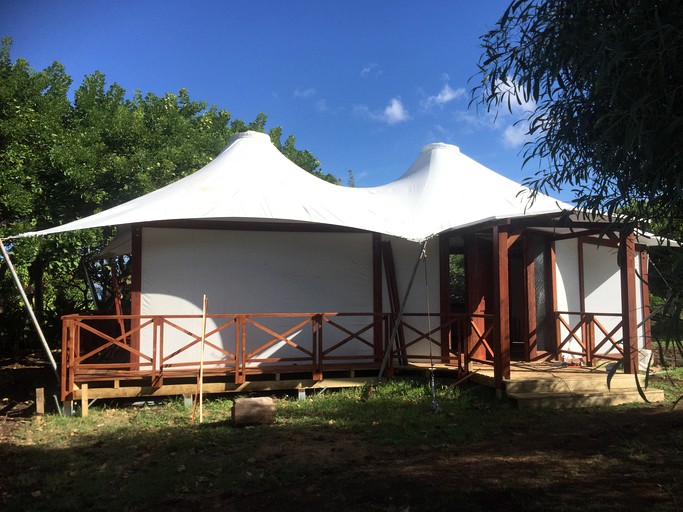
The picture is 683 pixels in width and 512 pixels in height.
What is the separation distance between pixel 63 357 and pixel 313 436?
3.52 meters

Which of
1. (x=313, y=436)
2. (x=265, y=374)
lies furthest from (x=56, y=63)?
(x=313, y=436)

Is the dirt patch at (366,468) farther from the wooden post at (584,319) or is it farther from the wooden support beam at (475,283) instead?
the wooden support beam at (475,283)

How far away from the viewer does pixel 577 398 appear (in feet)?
20.5

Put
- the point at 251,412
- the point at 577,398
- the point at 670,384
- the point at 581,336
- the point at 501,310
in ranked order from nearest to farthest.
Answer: the point at 251,412 → the point at 577,398 → the point at 501,310 → the point at 670,384 → the point at 581,336

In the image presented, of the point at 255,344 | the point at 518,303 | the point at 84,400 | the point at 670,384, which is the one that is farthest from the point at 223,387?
the point at 670,384

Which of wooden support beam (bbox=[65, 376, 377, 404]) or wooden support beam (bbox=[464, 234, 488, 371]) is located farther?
wooden support beam (bbox=[464, 234, 488, 371])

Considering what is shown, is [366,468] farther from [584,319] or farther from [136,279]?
[584,319]

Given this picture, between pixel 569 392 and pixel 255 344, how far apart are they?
4491 mm

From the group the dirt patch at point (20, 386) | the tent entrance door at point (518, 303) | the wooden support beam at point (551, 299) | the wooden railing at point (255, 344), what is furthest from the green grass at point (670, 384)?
the dirt patch at point (20, 386)

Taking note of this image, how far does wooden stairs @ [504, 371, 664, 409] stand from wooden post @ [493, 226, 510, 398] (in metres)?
0.14

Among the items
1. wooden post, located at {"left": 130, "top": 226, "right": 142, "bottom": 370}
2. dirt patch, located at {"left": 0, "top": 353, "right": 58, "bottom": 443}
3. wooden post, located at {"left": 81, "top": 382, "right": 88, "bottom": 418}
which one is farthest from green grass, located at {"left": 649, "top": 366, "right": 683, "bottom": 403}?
dirt patch, located at {"left": 0, "top": 353, "right": 58, "bottom": 443}

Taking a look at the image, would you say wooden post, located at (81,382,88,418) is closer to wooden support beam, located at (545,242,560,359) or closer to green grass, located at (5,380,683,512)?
green grass, located at (5,380,683,512)

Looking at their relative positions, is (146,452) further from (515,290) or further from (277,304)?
(515,290)

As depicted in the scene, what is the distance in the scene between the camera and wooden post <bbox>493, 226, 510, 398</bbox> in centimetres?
639
